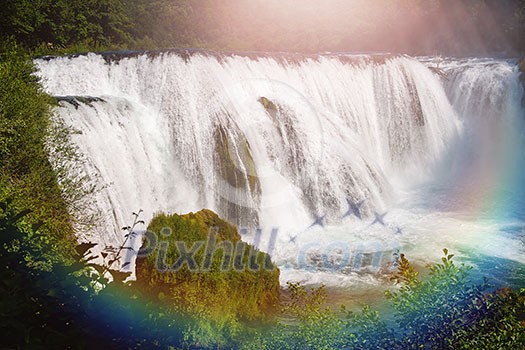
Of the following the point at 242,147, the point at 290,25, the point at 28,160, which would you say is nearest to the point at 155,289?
the point at 28,160

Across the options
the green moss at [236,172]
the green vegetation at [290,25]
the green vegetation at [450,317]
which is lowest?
the green vegetation at [450,317]

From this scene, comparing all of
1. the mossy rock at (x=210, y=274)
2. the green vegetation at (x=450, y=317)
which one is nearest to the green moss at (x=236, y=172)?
the mossy rock at (x=210, y=274)

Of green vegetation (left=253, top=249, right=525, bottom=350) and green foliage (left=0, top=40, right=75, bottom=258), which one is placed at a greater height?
green foliage (left=0, top=40, right=75, bottom=258)

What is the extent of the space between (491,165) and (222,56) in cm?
1570

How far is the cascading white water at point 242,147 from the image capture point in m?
13.0

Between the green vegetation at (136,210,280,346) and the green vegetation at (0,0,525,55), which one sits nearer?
the green vegetation at (136,210,280,346)

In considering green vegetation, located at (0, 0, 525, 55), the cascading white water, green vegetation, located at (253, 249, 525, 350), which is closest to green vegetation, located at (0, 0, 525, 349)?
green vegetation, located at (253, 249, 525, 350)

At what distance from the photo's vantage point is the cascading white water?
1298 centimetres

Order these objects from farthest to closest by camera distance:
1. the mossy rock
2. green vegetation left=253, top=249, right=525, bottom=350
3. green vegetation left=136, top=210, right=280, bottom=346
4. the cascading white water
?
the cascading white water → the mossy rock → green vegetation left=136, top=210, right=280, bottom=346 → green vegetation left=253, top=249, right=525, bottom=350

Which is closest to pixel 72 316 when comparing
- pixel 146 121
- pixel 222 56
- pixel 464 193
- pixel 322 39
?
pixel 146 121

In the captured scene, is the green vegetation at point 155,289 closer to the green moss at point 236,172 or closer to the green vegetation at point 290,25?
the green moss at point 236,172

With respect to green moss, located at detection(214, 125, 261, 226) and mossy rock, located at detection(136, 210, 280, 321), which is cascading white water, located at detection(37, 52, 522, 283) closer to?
green moss, located at detection(214, 125, 261, 226)

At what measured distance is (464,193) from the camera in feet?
65.9

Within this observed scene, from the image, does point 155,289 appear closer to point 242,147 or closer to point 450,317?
point 450,317
